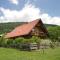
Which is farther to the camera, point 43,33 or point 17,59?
point 43,33

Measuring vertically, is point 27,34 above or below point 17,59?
above

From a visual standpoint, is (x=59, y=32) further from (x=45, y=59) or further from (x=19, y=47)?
(x=45, y=59)

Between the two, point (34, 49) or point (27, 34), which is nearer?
point (34, 49)

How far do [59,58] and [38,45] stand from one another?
1163 cm

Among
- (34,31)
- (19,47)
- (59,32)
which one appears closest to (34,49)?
(19,47)

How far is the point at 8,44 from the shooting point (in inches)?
1671

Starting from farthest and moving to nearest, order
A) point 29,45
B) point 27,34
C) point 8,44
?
point 27,34 → point 8,44 → point 29,45

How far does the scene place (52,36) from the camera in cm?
4988

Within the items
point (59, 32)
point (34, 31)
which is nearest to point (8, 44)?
point (34, 31)

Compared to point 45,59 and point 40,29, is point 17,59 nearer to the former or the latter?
point 45,59

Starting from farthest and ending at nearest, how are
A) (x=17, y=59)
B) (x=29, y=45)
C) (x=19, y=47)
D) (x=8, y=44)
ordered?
(x=8, y=44) < (x=19, y=47) < (x=29, y=45) < (x=17, y=59)

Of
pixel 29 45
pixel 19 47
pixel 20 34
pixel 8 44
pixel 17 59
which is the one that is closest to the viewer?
pixel 17 59

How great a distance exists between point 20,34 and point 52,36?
7.61 m

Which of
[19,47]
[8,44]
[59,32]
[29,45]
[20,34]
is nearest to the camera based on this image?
[29,45]
